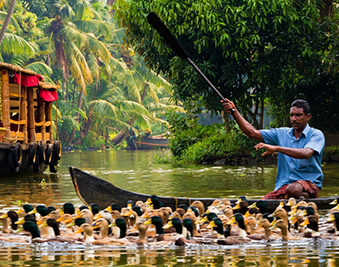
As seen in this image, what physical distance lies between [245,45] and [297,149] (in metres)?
9.08

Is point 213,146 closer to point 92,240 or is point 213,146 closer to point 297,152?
point 297,152

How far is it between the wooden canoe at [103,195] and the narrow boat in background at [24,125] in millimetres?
6939

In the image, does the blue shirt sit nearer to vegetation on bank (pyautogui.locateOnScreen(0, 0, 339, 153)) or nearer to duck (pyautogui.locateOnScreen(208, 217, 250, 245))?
duck (pyautogui.locateOnScreen(208, 217, 250, 245))

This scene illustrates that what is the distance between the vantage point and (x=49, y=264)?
192 inches

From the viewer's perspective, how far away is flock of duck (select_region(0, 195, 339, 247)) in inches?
225

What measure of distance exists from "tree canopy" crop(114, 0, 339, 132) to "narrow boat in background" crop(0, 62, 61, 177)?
3933mm

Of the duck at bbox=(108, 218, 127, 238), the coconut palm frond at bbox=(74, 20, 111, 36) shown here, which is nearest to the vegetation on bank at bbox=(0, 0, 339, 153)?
the duck at bbox=(108, 218, 127, 238)

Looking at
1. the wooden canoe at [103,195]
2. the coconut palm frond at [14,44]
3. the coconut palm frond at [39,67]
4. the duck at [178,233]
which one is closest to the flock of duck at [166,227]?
the duck at [178,233]

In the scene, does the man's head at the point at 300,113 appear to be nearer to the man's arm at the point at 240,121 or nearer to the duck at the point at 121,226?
the man's arm at the point at 240,121

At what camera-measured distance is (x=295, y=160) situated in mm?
7043

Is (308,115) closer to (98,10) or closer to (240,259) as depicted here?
(240,259)

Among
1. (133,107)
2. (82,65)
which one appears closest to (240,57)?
(82,65)

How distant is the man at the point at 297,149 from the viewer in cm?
678

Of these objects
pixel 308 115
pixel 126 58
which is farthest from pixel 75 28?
pixel 308 115
